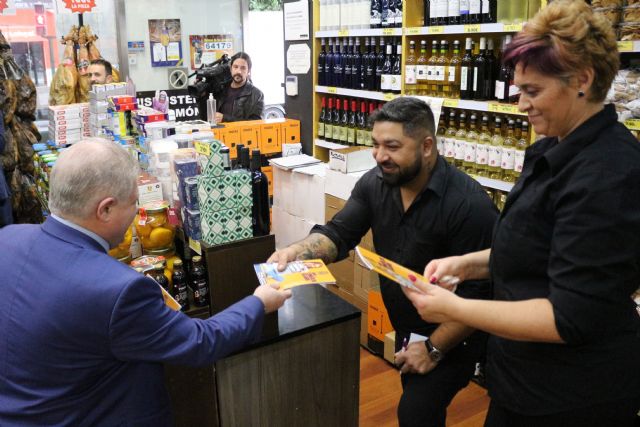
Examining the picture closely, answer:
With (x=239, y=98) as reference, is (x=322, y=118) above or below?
below

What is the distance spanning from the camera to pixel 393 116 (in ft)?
7.48

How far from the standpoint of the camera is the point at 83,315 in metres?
1.45

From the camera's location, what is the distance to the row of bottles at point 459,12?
3.47 m

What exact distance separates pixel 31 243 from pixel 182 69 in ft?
24.6

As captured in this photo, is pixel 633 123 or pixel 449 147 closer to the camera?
pixel 633 123

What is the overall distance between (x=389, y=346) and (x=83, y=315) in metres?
2.62

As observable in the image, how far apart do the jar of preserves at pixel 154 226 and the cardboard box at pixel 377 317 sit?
169 cm

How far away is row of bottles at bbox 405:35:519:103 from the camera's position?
11.5ft

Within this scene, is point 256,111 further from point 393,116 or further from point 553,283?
point 553,283

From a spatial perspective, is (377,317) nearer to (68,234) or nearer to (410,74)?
(410,74)

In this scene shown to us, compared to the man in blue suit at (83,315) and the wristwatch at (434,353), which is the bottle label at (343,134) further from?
the man in blue suit at (83,315)

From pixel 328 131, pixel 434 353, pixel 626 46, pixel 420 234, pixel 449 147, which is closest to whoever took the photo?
pixel 434 353

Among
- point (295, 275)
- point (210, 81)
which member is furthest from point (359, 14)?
point (295, 275)

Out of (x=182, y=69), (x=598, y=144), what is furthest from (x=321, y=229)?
(x=182, y=69)
